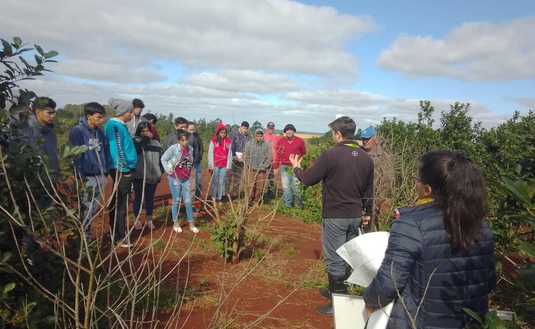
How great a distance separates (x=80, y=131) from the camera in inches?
179

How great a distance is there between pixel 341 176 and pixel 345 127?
457mm

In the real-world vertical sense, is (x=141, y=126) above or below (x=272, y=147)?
above

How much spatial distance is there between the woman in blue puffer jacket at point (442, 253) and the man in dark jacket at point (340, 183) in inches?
65.7

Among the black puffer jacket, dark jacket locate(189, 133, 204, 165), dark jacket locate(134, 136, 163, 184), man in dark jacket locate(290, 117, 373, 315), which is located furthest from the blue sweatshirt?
the black puffer jacket

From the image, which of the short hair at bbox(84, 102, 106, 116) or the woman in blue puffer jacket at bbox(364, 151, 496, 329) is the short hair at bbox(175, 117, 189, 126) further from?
the woman in blue puffer jacket at bbox(364, 151, 496, 329)

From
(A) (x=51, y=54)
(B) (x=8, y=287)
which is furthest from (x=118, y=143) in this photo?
(B) (x=8, y=287)

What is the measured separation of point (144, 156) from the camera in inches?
143

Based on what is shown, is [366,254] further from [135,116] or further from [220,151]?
[220,151]

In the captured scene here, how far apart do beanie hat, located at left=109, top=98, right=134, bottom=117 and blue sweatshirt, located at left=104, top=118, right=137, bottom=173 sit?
0.11 metres

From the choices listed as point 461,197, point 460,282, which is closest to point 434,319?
point 460,282

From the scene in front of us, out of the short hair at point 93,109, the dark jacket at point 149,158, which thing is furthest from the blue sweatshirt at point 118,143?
the dark jacket at point 149,158

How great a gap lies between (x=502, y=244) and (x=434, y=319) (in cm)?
309

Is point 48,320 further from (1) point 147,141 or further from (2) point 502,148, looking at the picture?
(2) point 502,148

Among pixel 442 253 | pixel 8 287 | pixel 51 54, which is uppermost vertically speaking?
pixel 51 54
